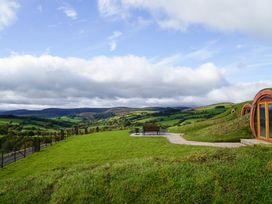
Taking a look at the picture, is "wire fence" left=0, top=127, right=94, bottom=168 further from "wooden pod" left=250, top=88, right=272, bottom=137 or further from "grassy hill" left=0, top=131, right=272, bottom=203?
"wooden pod" left=250, top=88, right=272, bottom=137

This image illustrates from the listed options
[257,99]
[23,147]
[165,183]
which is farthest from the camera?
[23,147]

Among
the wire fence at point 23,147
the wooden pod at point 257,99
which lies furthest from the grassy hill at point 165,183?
the wooden pod at point 257,99

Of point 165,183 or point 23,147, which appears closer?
point 165,183

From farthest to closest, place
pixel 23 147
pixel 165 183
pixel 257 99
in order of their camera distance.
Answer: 1. pixel 23 147
2. pixel 257 99
3. pixel 165 183

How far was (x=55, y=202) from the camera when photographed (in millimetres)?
6691

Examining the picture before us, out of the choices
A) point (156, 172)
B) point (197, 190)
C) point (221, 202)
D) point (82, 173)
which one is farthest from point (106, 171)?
point (221, 202)

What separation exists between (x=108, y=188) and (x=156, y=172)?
149cm

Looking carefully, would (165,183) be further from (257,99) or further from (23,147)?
(23,147)

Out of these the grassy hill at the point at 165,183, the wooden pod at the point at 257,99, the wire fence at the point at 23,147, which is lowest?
the wire fence at the point at 23,147

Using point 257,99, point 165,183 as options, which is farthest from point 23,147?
point 165,183

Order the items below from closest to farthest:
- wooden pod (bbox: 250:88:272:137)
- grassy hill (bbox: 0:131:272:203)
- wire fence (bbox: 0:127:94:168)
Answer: grassy hill (bbox: 0:131:272:203)
wire fence (bbox: 0:127:94:168)
wooden pod (bbox: 250:88:272:137)

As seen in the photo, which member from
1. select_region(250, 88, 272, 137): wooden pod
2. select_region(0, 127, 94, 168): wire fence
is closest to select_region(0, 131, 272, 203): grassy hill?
select_region(0, 127, 94, 168): wire fence

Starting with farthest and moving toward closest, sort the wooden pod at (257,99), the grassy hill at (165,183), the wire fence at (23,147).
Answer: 1. the wooden pod at (257,99)
2. the wire fence at (23,147)
3. the grassy hill at (165,183)

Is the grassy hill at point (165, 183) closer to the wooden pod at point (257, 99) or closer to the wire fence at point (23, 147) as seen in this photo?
the wire fence at point (23, 147)
